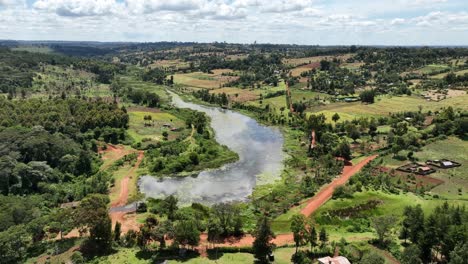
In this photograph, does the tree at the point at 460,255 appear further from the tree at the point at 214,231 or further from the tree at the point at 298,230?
the tree at the point at 214,231

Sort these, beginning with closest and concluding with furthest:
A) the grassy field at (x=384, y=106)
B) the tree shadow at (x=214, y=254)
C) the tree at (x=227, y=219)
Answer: the tree shadow at (x=214, y=254) → the tree at (x=227, y=219) → the grassy field at (x=384, y=106)

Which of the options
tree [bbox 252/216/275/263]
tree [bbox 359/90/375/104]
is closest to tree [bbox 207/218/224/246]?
tree [bbox 252/216/275/263]

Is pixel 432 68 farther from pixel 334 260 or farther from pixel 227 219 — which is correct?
pixel 334 260

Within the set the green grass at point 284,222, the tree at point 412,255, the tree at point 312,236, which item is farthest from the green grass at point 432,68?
the tree at point 312,236

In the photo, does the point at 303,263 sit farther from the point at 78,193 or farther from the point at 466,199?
the point at 78,193

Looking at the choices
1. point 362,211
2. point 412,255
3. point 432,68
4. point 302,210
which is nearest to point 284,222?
point 302,210

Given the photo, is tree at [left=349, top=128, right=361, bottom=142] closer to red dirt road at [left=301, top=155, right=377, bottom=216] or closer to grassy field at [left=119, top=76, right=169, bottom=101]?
red dirt road at [left=301, top=155, right=377, bottom=216]

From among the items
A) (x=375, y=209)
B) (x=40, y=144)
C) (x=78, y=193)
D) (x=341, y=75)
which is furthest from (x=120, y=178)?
(x=341, y=75)
